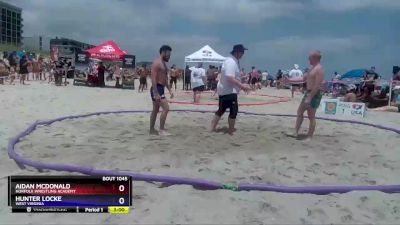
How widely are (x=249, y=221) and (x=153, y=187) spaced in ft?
3.97

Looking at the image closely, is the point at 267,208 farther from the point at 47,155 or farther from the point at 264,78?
the point at 264,78

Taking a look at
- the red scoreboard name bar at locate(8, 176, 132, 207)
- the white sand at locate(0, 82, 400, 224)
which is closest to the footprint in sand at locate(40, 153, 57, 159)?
the white sand at locate(0, 82, 400, 224)

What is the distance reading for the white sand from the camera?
4102 millimetres

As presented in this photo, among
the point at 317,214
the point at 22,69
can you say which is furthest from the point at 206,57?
the point at 317,214

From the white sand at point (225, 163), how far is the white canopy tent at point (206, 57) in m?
16.9

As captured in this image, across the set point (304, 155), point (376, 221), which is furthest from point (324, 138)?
point (376, 221)

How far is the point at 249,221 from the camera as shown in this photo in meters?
3.96

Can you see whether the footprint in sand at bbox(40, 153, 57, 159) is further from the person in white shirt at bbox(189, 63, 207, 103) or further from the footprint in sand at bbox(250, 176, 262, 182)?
the person in white shirt at bbox(189, 63, 207, 103)

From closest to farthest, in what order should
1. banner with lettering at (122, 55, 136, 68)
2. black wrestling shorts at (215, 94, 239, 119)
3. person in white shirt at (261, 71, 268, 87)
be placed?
black wrestling shorts at (215, 94, 239, 119) < banner with lettering at (122, 55, 136, 68) < person in white shirt at (261, 71, 268, 87)

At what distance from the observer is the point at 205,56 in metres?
26.9

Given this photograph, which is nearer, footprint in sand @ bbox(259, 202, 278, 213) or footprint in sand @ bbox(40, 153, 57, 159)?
footprint in sand @ bbox(259, 202, 278, 213)

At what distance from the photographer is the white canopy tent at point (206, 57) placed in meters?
26.6
